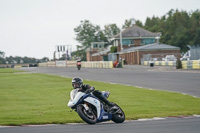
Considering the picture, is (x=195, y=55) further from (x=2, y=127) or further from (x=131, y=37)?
(x=131, y=37)

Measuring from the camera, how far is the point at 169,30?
156 m

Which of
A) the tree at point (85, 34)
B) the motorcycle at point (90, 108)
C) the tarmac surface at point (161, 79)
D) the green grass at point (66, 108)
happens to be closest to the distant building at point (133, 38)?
the tree at point (85, 34)

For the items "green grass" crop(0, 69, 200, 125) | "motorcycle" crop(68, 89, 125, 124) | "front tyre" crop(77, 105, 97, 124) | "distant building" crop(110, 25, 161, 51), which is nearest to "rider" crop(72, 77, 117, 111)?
"motorcycle" crop(68, 89, 125, 124)

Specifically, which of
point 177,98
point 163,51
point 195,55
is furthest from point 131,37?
point 177,98

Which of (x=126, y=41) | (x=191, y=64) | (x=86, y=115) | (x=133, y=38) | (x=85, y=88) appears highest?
(x=133, y=38)

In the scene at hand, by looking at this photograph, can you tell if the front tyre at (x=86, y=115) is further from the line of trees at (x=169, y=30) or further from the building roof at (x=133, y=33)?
the line of trees at (x=169, y=30)

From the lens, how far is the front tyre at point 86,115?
11.1 m

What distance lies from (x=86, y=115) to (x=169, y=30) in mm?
147461

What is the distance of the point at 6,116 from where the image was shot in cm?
1327

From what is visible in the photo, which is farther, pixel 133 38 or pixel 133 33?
pixel 133 33

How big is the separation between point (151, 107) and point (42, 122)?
496 centimetres

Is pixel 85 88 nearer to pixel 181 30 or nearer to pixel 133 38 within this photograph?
pixel 133 38

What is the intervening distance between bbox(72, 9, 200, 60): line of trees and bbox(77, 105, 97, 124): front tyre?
4833 inches

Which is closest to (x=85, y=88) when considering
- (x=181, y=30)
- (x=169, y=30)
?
(x=181, y=30)
